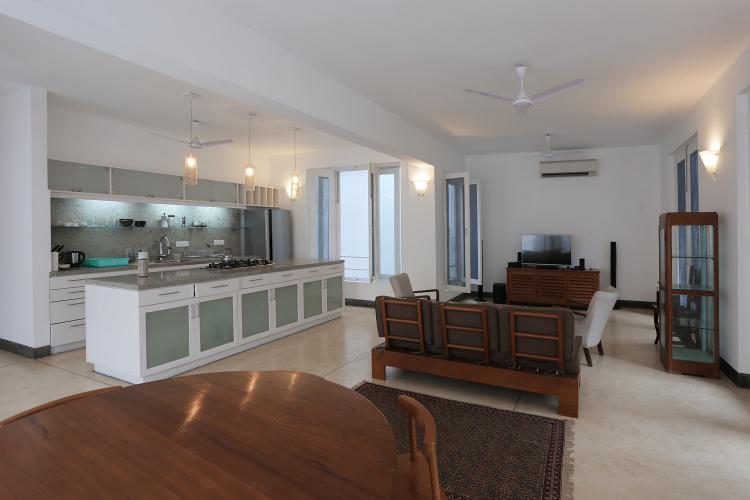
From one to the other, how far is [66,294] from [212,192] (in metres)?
2.90

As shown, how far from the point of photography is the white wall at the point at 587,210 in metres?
7.60

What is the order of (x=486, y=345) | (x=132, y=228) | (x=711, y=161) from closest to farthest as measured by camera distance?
(x=486, y=345), (x=711, y=161), (x=132, y=228)

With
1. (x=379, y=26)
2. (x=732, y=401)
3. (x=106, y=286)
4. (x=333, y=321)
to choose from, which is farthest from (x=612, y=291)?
(x=106, y=286)

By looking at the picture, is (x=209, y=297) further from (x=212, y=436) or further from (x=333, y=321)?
(x=212, y=436)

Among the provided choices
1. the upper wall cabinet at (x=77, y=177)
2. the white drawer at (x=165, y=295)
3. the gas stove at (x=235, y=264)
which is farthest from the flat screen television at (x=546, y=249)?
the upper wall cabinet at (x=77, y=177)

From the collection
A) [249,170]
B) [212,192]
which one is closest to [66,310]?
[249,170]

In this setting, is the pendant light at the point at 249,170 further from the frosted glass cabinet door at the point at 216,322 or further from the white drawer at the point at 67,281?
the white drawer at the point at 67,281

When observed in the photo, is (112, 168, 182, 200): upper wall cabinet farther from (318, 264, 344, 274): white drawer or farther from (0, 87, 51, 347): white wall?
(318, 264, 344, 274): white drawer

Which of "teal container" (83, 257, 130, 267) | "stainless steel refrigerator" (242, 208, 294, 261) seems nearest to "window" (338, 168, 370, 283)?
"stainless steel refrigerator" (242, 208, 294, 261)

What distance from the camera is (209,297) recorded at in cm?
432

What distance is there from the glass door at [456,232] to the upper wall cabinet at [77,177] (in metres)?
5.21

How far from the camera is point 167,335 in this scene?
153 inches

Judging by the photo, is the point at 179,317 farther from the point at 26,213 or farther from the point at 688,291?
the point at 688,291

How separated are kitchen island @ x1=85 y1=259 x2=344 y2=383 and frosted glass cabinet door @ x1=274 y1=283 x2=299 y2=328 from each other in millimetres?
12
